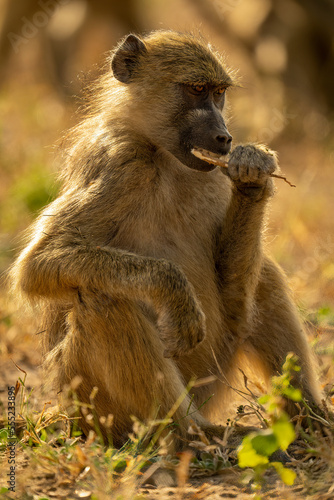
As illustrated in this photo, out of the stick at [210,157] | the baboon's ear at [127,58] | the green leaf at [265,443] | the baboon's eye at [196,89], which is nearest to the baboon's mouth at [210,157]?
the stick at [210,157]

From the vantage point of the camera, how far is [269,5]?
364 inches

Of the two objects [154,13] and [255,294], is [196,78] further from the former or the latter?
[154,13]

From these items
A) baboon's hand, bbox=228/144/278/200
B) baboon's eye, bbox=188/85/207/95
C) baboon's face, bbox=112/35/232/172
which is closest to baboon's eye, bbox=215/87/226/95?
Answer: baboon's face, bbox=112/35/232/172

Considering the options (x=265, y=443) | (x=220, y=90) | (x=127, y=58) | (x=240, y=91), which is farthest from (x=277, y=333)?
(x=240, y=91)

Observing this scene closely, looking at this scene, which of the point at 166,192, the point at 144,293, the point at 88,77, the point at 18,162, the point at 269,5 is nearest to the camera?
the point at 144,293

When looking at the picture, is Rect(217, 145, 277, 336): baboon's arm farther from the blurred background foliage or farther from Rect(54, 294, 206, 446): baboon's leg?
the blurred background foliage

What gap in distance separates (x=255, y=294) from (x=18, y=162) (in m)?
4.75

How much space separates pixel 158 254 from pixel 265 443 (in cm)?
137

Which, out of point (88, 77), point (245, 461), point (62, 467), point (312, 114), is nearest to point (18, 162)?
point (88, 77)

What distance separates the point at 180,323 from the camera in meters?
2.85

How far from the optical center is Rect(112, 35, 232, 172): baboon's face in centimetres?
317

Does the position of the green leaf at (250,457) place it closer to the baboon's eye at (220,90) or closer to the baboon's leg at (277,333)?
the baboon's leg at (277,333)

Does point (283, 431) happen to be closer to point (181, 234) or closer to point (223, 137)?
point (181, 234)

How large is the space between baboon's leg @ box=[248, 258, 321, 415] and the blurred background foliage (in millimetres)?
1606
